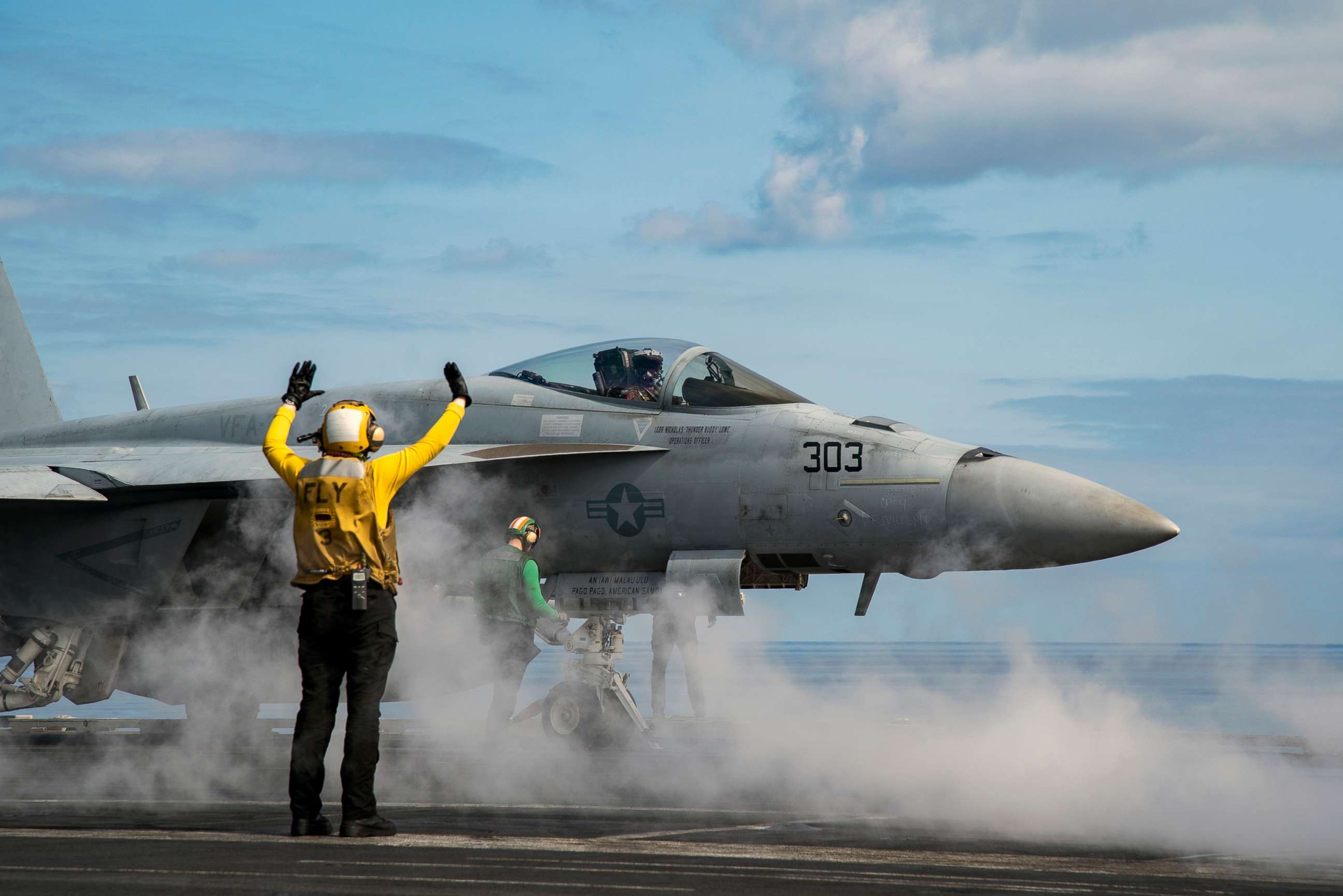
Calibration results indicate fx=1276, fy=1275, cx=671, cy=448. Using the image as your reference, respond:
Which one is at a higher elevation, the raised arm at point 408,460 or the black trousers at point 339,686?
the raised arm at point 408,460

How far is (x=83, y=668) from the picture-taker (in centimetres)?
1262

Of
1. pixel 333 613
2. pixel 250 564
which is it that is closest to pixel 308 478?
pixel 333 613

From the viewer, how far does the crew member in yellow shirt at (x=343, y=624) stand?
6.75 metres

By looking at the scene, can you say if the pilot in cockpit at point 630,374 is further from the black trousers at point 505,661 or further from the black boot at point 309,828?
the black boot at point 309,828

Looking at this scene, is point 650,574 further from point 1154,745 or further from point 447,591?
point 1154,745

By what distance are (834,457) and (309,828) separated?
5.40 metres

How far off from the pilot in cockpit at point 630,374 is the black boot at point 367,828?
547 centimetres

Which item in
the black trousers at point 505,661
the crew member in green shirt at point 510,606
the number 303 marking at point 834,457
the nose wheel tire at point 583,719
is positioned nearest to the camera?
the number 303 marking at point 834,457

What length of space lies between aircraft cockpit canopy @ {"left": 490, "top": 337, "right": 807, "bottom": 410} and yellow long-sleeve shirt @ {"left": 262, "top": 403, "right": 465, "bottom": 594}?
4.64m

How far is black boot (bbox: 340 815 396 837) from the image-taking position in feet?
21.7

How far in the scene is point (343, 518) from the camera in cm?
680

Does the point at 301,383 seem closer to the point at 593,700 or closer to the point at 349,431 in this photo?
Answer: the point at 349,431

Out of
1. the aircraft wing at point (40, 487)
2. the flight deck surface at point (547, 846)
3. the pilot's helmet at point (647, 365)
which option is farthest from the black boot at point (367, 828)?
the aircraft wing at point (40, 487)

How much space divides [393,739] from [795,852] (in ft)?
28.1
